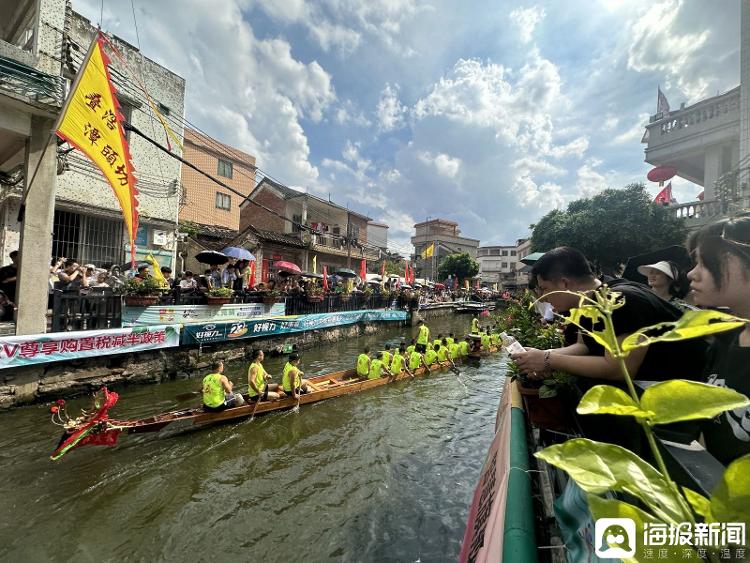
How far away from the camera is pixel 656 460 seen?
2.39 feet

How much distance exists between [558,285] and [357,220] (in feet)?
99.9

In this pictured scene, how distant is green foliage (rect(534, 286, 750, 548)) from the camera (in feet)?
2.30

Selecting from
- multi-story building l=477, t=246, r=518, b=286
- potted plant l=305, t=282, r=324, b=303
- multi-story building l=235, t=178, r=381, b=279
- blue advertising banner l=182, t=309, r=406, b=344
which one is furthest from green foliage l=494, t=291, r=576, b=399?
multi-story building l=477, t=246, r=518, b=286

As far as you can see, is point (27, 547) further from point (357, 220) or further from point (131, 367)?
point (357, 220)

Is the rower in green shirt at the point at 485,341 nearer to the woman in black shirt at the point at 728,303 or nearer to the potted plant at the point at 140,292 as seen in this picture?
the potted plant at the point at 140,292

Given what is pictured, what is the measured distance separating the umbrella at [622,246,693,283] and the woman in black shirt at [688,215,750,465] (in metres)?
1.53

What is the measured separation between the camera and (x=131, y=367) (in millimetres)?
9367

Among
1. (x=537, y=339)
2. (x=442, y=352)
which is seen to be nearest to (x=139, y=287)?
(x=537, y=339)

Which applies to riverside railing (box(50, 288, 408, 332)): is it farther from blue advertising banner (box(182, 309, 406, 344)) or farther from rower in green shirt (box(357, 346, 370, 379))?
rower in green shirt (box(357, 346, 370, 379))

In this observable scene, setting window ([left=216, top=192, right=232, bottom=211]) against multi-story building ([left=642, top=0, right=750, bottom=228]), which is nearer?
multi-story building ([left=642, top=0, right=750, bottom=228])

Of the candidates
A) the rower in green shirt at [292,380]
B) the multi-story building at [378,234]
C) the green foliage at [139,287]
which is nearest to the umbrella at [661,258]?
the rower in green shirt at [292,380]

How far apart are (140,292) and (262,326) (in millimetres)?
4543

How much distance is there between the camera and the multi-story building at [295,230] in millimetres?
21812

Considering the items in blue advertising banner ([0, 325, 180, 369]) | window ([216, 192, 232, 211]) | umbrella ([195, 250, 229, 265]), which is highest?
window ([216, 192, 232, 211])
